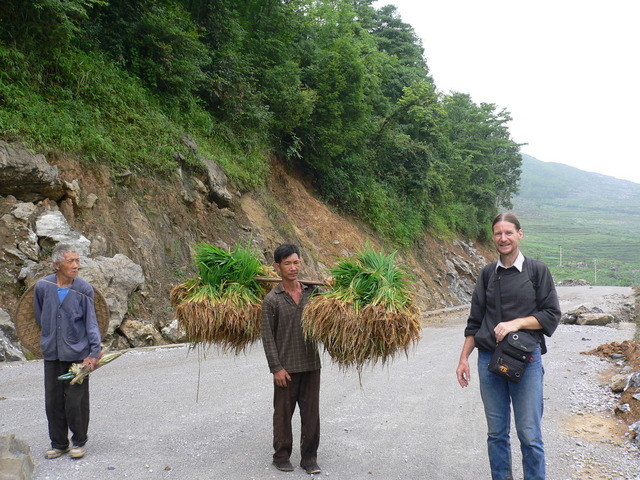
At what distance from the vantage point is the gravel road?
193 inches

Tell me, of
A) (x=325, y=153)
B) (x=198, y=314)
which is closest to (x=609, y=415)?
(x=198, y=314)

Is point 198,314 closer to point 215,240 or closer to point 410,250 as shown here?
point 215,240

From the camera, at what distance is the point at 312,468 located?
15.6 feet

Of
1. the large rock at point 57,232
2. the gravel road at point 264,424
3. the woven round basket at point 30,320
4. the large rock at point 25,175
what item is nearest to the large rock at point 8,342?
the gravel road at point 264,424

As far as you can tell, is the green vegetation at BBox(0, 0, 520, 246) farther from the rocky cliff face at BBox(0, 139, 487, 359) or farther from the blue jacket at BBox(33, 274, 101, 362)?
the blue jacket at BBox(33, 274, 101, 362)

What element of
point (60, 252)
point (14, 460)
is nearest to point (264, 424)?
point (14, 460)

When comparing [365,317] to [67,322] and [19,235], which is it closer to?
[67,322]

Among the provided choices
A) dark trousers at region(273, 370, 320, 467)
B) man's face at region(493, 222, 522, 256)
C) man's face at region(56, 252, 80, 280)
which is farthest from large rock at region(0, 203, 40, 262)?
man's face at region(493, 222, 522, 256)

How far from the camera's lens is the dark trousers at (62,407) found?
4.91 metres

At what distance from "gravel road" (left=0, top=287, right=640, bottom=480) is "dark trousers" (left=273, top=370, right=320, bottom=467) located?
211 millimetres

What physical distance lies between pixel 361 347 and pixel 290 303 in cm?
78

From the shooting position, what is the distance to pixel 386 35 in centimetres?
3869

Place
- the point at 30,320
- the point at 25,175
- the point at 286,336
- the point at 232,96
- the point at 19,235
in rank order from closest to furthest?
the point at 286,336, the point at 30,320, the point at 19,235, the point at 25,175, the point at 232,96

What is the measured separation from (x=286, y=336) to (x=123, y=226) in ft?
29.8
